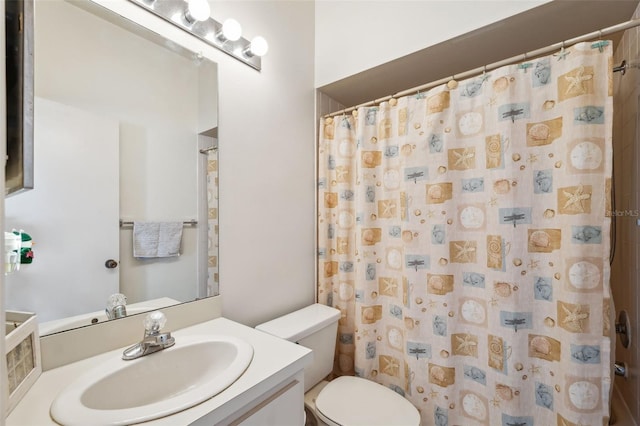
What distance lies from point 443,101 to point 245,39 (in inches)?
39.0

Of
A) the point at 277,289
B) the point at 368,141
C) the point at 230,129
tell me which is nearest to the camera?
the point at 230,129

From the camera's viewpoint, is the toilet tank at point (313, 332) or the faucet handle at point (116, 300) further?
the toilet tank at point (313, 332)

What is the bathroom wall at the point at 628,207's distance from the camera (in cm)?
115

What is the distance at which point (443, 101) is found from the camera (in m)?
1.35

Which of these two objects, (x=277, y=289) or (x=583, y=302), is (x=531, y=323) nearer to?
(x=583, y=302)

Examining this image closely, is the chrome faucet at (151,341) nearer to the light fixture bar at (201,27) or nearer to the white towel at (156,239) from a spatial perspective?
the white towel at (156,239)

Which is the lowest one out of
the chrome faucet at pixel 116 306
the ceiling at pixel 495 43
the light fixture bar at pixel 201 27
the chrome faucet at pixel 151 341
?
the chrome faucet at pixel 151 341

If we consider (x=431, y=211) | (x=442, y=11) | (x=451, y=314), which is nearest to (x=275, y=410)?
(x=451, y=314)

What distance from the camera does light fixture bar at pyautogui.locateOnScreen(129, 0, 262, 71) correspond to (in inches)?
42.3

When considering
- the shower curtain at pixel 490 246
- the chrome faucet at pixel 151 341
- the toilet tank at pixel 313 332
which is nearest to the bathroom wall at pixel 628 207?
the shower curtain at pixel 490 246

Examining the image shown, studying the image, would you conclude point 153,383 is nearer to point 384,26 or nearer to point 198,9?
point 198,9

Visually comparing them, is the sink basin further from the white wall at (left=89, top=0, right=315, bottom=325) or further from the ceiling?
the ceiling

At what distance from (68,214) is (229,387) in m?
0.73

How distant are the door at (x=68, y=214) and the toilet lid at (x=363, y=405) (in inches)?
39.9
